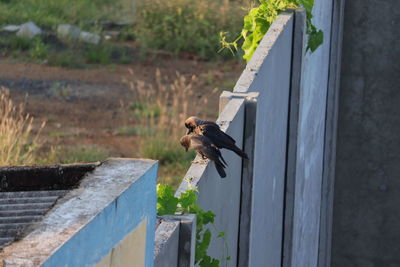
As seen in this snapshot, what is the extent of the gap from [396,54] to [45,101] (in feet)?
23.0

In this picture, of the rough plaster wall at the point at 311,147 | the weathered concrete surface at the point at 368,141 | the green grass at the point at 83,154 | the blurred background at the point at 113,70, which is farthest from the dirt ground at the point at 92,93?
the rough plaster wall at the point at 311,147

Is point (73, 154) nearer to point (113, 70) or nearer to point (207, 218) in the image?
point (113, 70)

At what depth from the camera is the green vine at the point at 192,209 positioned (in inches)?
164

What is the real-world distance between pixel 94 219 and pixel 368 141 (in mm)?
9362

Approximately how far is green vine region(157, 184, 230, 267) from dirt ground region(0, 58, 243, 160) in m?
9.45

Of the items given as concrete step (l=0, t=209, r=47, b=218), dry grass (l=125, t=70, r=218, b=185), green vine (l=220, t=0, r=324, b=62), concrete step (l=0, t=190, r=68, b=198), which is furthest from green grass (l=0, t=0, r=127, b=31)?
concrete step (l=0, t=209, r=47, b=218)

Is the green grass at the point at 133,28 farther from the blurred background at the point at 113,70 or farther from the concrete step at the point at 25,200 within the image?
the concrete step at the point at 25,200

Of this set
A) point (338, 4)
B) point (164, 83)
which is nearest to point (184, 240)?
point (338, 4)

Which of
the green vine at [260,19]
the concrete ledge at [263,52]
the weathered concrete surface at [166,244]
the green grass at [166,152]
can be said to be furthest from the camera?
the green grass at [166,152]

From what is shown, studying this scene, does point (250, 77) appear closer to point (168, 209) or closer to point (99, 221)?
point (168, 209)

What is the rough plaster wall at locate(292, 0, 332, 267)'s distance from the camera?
314 inches

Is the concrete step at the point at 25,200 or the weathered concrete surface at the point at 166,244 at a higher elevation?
the concrete step at the point at 25,200

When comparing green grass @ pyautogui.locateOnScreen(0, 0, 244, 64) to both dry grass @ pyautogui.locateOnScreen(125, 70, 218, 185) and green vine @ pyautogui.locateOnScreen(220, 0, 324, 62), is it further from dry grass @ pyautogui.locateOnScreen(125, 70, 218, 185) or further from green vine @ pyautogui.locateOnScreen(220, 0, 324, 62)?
green vine @ pyautogui.locateOnScreen(220, 0, 324, 62)

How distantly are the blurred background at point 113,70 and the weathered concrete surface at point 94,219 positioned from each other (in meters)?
10.3
